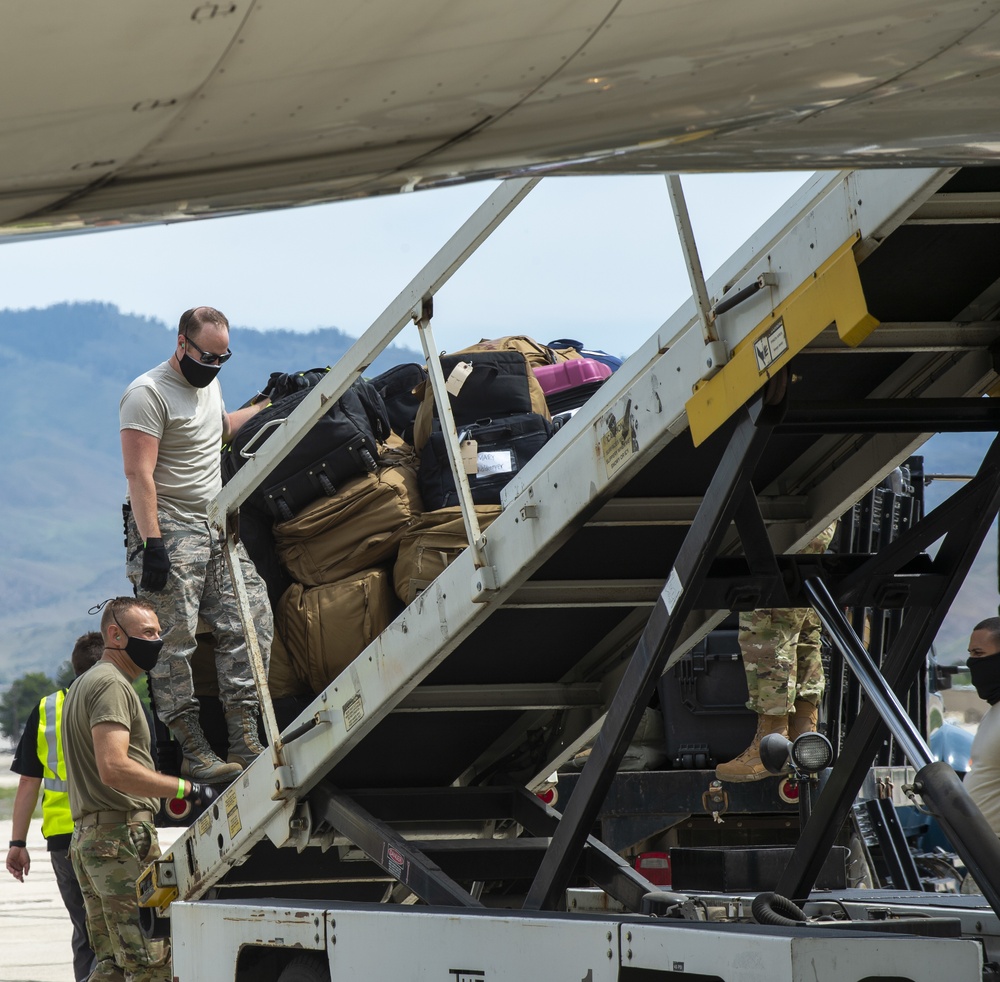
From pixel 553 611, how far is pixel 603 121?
3.42 m

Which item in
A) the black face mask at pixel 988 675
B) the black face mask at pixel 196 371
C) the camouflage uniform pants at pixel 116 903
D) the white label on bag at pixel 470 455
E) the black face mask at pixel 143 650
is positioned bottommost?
the camouflage uniform pants at pixel 116 903

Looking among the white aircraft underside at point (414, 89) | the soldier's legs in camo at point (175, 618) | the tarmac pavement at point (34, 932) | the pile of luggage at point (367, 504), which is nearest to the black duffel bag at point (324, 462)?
the pile of luggage at point (367, 504)

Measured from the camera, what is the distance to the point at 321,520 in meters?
6.14

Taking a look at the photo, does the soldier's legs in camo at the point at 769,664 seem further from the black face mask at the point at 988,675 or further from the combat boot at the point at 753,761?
the black face mask at the point at 988,675

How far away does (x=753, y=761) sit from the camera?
746 centimetres

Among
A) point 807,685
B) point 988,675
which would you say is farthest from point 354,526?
point 988,675

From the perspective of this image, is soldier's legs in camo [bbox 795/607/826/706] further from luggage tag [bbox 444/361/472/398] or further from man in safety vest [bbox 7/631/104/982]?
man in safety vest [bbox 7/631/104/982]

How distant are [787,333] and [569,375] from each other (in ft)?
11.0

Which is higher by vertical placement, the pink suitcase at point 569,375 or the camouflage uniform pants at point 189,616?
the pink suitcase at point 569,375

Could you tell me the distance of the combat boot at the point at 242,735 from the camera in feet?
21.7

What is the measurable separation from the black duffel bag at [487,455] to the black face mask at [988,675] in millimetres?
2249

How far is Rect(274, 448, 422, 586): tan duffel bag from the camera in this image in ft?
20.0

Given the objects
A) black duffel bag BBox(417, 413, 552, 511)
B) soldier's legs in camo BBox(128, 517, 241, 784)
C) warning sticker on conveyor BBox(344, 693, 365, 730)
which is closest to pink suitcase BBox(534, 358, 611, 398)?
black duffel bag BBox(417, 413, 552, 511)

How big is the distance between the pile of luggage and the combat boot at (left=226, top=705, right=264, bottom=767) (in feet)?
1.02
